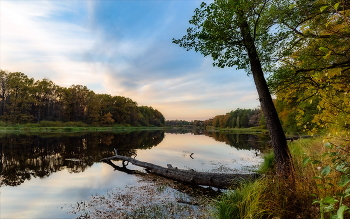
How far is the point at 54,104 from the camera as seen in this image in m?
69.9

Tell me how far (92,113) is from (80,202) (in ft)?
242

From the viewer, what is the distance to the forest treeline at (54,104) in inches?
2206

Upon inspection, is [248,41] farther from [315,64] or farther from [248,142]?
[248,142]

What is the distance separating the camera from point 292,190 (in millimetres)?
4562

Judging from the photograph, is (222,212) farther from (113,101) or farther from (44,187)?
(113,101)

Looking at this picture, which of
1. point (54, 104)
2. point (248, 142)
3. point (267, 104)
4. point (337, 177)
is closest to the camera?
point (337, 177)

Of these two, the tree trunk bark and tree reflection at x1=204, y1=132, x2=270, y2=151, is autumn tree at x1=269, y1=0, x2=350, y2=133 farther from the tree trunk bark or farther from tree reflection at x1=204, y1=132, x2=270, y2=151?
tree reflection at x1=204, y1=132, x2=270, y2=151

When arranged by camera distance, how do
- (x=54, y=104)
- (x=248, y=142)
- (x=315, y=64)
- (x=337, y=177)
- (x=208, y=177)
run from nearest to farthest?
(x=337, y=177) < (x=315, y=64) < (x=208, y=177) < (x=248, y=142) < (x=54, y=104)

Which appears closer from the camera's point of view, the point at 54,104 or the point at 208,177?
the point at 208,177

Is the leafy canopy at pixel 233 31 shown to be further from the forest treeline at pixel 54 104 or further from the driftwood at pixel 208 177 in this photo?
the forest treeline at pixel 54 104

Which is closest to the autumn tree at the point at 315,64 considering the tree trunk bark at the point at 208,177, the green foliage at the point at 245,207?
the green foliage at the point at 245,207

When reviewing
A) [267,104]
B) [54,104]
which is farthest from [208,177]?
[54,104]

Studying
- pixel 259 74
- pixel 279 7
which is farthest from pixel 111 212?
pixel 279 7

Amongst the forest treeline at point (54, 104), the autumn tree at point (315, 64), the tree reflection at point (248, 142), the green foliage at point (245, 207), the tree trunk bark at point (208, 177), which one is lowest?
the tree reflection at point (248, 142)
